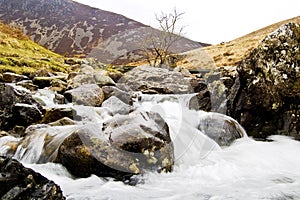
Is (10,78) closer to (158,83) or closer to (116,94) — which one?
(116,94)

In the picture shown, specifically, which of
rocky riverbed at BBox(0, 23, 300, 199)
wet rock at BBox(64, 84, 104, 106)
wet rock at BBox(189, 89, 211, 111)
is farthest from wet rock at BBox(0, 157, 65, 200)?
wet rock at BBox(189, 89, 211, 111)

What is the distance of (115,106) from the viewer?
937cm

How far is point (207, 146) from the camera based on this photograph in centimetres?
661

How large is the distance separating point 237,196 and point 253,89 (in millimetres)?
4510

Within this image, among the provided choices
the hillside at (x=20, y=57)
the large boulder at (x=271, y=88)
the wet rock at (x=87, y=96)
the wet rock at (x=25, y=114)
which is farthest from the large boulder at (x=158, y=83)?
the wet rock at (x=25, y=114)

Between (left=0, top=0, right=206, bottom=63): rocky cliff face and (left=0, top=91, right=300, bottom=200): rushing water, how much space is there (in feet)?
106

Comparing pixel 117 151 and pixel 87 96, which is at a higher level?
pixel 117 151

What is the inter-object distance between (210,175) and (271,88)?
139 inches

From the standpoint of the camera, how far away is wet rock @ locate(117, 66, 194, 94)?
47.0 ft

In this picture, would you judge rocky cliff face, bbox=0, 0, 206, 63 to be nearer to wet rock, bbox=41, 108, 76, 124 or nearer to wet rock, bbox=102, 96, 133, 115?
wet rock, bbox=102, 96, 133, 115

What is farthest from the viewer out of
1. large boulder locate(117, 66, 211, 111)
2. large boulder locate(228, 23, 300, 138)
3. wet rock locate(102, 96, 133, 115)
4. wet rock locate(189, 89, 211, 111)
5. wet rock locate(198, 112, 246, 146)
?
large boulder locate(117, 66, 211, 111)

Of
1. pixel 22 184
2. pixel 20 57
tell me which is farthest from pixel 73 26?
pixel 22 184

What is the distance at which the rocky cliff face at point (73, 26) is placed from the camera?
43.9m

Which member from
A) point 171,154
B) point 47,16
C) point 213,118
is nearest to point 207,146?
point 213,118
